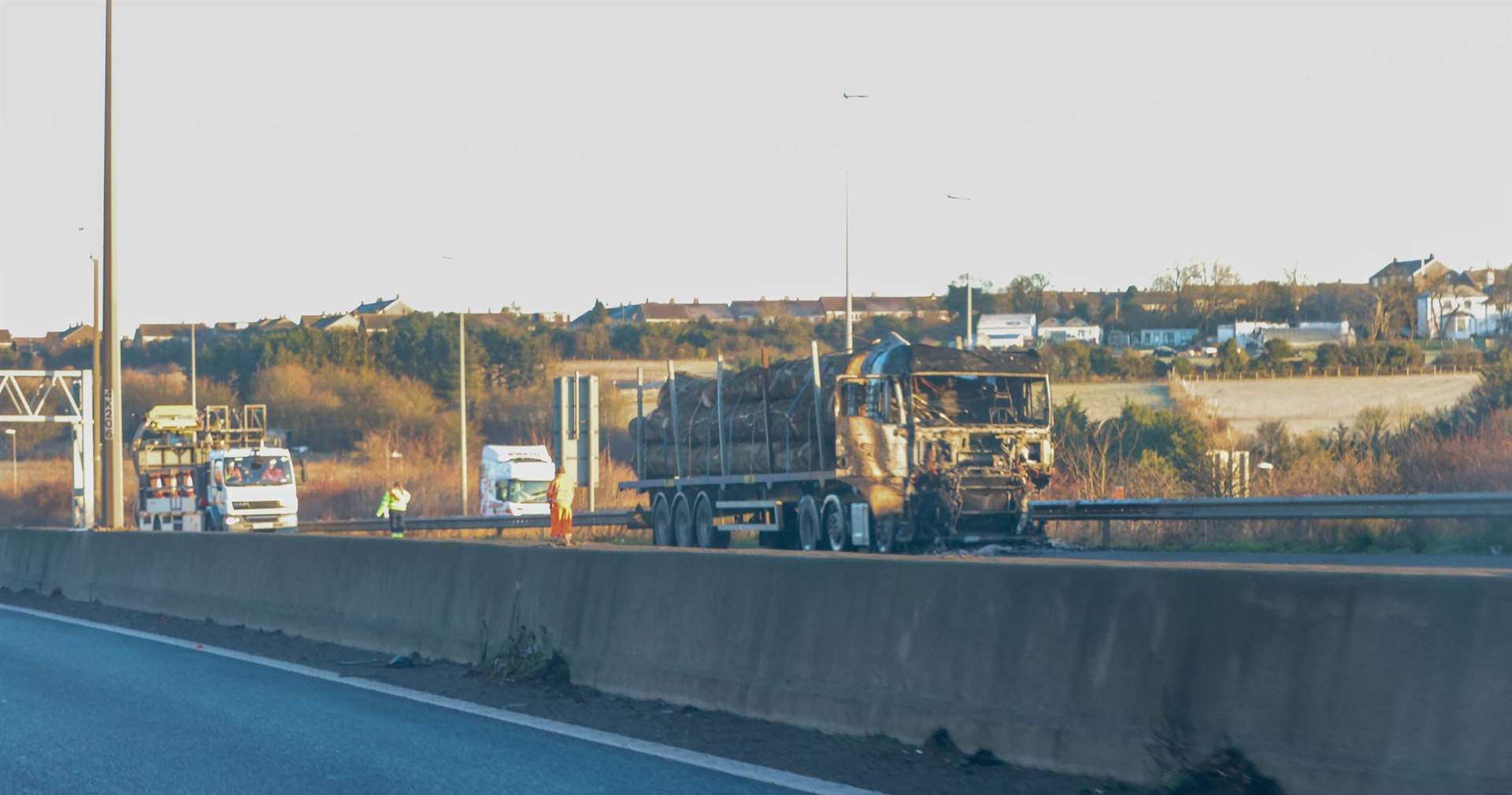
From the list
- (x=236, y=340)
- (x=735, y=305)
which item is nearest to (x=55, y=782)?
(x=236, y=340)

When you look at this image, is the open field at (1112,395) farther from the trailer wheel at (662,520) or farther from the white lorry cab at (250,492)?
the trailer wheel at (662,520)

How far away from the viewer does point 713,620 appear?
969 cm

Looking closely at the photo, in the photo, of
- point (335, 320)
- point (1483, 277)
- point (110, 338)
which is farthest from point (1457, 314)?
point (335, 320)

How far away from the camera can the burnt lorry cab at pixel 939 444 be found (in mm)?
23172

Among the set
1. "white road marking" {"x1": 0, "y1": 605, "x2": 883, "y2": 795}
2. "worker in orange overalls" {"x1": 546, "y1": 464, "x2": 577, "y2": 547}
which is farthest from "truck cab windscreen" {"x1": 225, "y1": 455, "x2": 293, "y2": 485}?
"white road marking" {"x1": 0, "y1": 605, "x2": 883, "y2": 795}

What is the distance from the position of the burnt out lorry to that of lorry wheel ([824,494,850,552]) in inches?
0.9

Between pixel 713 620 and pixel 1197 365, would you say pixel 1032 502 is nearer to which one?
pixel 713 620

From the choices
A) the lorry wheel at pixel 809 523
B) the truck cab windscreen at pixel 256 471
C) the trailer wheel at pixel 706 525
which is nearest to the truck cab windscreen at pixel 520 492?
the truck cab windscreen at pixel 256 471

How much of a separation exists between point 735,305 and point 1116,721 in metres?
121

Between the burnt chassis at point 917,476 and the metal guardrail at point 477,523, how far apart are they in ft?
27.8

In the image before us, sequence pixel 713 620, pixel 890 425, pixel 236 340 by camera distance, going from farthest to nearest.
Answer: pixel 236 340, pixel 890 425, pixel 713 620

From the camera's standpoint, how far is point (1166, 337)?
87.6 m

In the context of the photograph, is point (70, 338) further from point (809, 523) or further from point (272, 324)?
point (809, 523)

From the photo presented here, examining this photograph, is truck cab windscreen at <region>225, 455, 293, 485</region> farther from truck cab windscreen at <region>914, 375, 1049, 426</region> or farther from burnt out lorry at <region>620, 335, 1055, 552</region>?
truck cab windscreen at <region>914, 375, 1049, 426</region>
